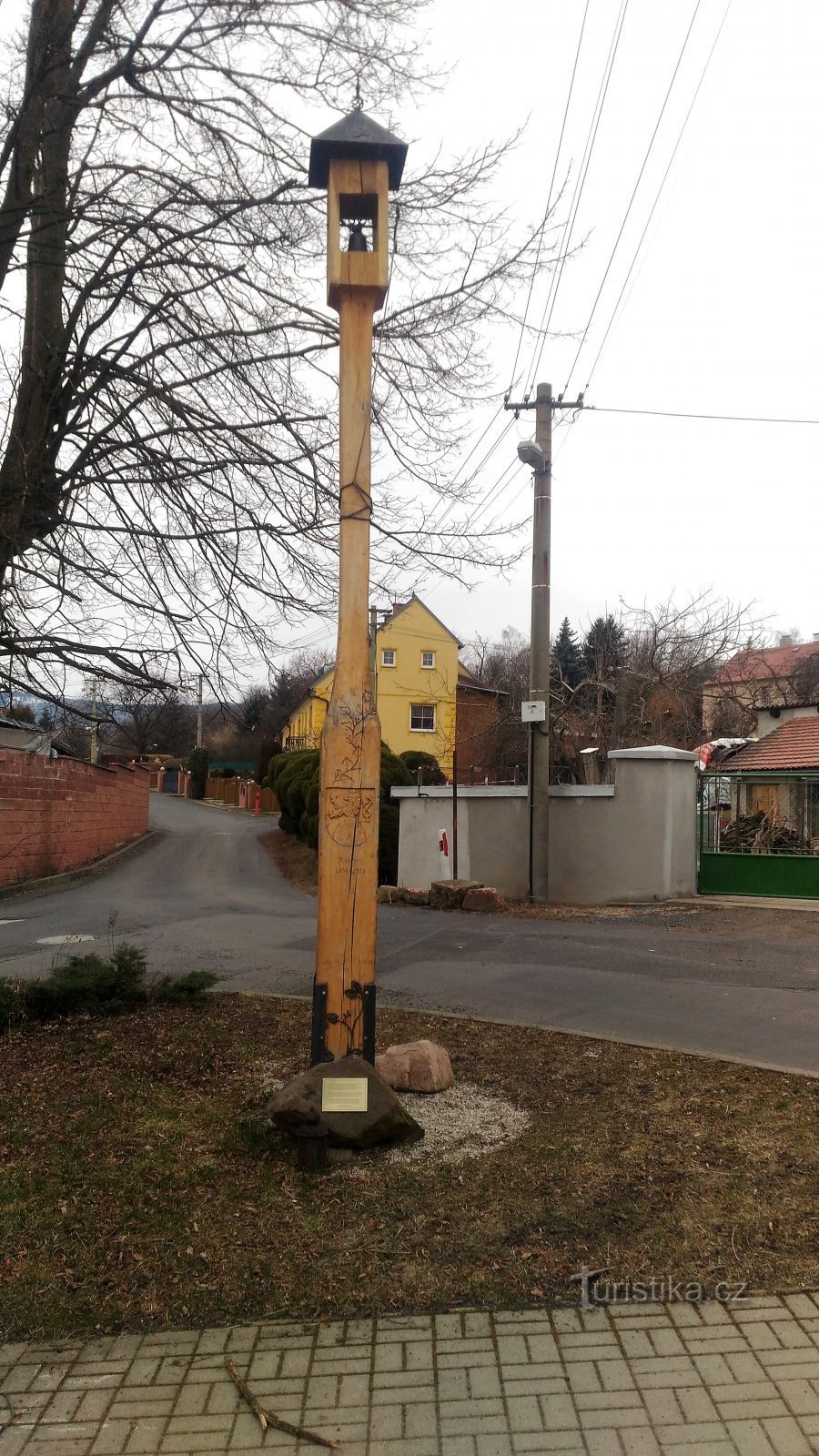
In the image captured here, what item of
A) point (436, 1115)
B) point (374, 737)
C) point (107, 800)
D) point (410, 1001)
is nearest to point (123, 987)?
point (410, 1001)

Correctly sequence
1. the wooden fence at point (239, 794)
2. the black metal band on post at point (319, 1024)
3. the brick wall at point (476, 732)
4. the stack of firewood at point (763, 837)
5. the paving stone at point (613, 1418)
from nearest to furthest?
1. the paving stone at point (613, 1418)
2. the black metal band on post at point (319, 1024)
3. the stack of firewood at point (763, 837)
4. the brick wall at point (476, 732)
5. the wooden fence at point (239, 794)

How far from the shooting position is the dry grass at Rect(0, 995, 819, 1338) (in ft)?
10.5

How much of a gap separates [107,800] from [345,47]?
21443 millimetres

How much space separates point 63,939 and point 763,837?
10.7 meters

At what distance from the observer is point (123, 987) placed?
665 cm

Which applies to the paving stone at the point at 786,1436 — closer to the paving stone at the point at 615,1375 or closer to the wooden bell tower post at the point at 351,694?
the paving stone at the point at 615,1375

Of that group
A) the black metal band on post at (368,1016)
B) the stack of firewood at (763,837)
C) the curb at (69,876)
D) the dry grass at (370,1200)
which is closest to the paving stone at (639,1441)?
the dry grass at (370,1200)

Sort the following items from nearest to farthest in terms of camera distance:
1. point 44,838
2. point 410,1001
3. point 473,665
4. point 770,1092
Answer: point 770,1092, point 410,1001, point 44,838, point 473,665

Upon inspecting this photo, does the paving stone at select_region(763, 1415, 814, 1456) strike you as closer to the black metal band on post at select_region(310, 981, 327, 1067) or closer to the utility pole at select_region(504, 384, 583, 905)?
the black metal band on post at select_region(310, 981, 327, 1067)

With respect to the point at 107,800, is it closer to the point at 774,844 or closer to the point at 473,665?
the point at 774,844

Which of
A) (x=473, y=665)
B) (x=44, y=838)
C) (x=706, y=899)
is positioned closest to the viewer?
(x=706, y=899)

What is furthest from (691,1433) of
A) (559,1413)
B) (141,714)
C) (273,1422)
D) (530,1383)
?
(141,714)

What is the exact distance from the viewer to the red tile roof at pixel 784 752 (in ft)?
63.2

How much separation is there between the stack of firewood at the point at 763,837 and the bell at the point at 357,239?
1257 centimetres
